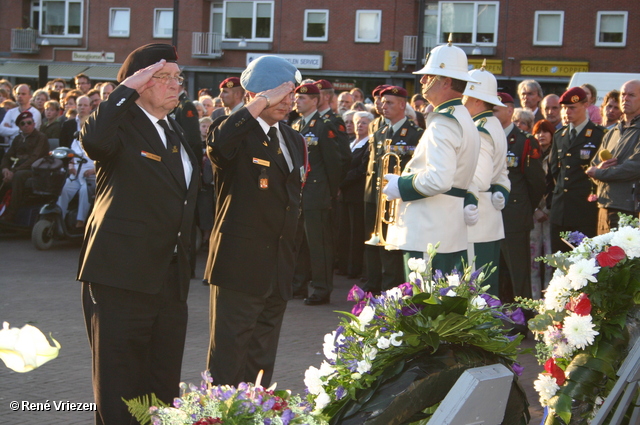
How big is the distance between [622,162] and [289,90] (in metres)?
4.47

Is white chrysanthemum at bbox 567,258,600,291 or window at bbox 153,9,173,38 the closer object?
white chrysanthemum at bbox 567,258,600,291

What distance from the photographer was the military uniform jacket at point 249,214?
468cm

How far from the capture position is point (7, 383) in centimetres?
585

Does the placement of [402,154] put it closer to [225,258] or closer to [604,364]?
[225,258]

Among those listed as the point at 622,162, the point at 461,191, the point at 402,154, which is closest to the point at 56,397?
the point at 461,191

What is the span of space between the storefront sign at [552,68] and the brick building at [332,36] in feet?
0.14

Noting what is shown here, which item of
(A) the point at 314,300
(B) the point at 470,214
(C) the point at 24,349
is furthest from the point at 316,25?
(C) the point at 24,349

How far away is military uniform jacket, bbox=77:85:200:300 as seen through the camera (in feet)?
12.6

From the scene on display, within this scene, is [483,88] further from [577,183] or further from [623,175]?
[577,183]

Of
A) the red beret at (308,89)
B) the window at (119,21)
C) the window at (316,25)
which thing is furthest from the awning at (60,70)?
the red beret at (308,89)

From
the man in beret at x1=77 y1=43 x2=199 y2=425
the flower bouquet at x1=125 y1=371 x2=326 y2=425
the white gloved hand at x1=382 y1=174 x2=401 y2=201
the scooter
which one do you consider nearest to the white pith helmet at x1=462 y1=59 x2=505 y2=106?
the white gloved hand at x1=382 y1=174 x2=401 y2=201

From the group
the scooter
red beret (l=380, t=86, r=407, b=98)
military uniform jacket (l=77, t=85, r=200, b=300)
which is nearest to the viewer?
military uniform jacket (l=77, t=85, r=200, b=300)

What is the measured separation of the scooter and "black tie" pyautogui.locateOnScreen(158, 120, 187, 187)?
8.53 meters

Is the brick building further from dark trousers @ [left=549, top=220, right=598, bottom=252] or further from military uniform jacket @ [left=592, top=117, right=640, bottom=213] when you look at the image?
military uniform jacket @ [left=592, top=117, right=640, bottom=213]
